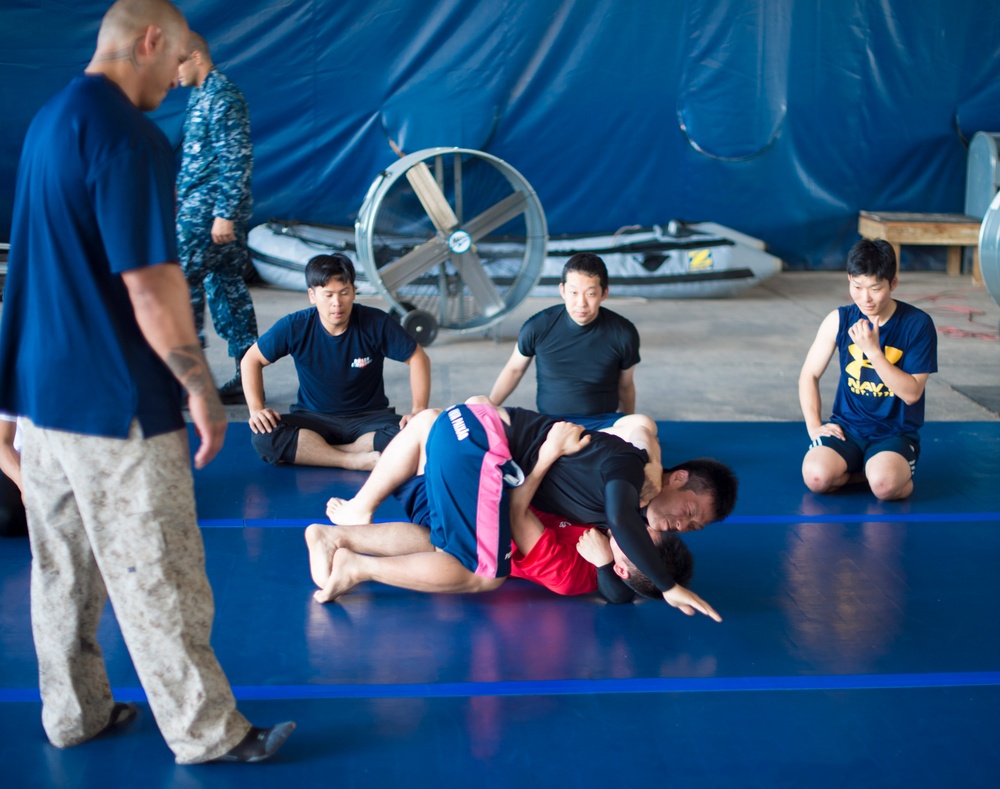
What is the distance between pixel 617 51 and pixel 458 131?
165 centimetres

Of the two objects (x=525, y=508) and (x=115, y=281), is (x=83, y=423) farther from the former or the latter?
(x=525, y=508)

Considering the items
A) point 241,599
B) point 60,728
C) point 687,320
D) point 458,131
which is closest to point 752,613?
point 241,599

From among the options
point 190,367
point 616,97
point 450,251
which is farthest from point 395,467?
point 616,97

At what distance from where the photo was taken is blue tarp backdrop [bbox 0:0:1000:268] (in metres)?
9.18

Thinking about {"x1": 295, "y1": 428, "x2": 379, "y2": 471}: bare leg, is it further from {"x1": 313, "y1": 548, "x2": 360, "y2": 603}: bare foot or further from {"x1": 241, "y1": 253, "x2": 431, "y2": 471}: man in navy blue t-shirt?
{"x1": 313, "y1": 548, "x2": 360, "y2": 603}: bare foot

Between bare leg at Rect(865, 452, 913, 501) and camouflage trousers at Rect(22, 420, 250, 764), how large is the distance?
2.62m

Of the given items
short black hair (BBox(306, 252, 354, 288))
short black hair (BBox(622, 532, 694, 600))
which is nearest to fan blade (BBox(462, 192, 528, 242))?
short black hair (BBox(306, 252, 354, 288))

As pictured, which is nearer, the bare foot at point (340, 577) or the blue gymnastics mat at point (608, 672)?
the blue gymnastics mat at point (608, 672)

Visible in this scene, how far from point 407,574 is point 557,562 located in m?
0.43

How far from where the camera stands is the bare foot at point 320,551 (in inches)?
120

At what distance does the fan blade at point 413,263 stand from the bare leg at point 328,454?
88.6 inches

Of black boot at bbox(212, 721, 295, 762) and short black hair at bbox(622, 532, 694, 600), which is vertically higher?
short black hair at bbox(622, 532, 694, 600)

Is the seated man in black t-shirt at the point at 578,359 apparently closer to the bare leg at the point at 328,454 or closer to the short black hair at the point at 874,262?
the bare leg at the point at 328,454

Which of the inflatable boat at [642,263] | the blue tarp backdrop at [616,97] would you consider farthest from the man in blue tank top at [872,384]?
the blue tarp backdrop at [616,97]
